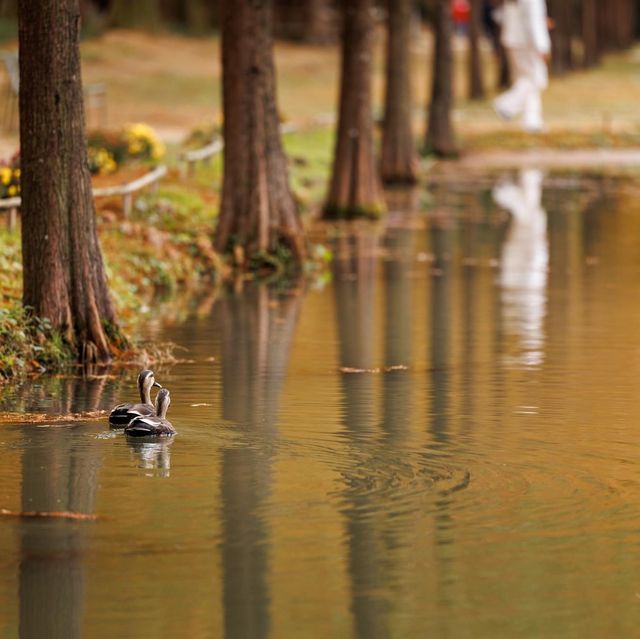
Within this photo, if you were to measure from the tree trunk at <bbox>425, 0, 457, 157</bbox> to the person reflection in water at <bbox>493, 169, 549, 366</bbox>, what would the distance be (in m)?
7.81

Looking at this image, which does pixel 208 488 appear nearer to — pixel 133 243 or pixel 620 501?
pixel 620 501

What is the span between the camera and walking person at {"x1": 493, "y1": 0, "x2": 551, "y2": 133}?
30.9 m

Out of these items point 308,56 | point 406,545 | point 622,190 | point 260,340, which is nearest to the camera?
point 406,545

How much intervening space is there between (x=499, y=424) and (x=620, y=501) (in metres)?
2.41

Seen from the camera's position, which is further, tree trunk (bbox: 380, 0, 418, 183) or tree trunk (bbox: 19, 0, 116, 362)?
tree trunk (bbox: 380, 0, 418, 183)

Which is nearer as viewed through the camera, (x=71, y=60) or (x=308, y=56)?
(x=71, y=60)

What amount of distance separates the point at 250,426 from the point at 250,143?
409 inches

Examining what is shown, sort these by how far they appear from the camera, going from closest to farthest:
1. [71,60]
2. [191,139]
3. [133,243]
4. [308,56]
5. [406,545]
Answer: [406,545]
[71,60]
[133,243]
[191,139]
[308,56]

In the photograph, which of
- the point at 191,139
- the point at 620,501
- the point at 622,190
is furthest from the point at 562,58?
the point at 620,501

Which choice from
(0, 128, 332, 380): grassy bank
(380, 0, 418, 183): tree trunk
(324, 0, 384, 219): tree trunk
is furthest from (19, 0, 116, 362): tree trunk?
(380, 0, 418, 183): tree trunk

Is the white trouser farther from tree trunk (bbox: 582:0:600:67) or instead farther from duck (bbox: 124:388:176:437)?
tree trunk (bbox: 582:0:600:67)

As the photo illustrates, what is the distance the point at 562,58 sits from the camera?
70375 mm

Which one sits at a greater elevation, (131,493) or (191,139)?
(191,139)

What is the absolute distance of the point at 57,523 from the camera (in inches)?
382
